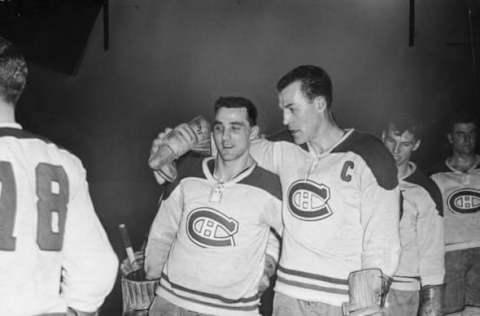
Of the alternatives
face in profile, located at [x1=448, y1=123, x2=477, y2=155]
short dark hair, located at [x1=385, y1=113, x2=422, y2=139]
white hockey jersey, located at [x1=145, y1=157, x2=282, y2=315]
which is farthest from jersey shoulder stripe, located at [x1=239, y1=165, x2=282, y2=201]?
face in profile, located at [x1=448, y1=123, x2=477, y2=155]

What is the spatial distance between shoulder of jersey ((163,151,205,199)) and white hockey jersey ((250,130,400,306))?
0.51 meters

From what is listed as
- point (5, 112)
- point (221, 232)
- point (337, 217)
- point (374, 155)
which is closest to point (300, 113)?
point (374, 155)

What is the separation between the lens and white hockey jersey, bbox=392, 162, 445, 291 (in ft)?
9.31

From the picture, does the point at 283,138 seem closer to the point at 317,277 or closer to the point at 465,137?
the point at 317,277

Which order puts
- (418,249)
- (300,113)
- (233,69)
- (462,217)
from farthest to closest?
(233,69)
(462,217)
(418,249)
(300,113)

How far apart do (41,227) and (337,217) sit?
1135 mm

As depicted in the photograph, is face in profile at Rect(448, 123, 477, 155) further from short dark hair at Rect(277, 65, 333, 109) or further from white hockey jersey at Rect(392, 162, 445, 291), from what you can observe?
short dark hair at Rect(277, 65, 333, 109)

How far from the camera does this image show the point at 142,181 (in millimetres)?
4398

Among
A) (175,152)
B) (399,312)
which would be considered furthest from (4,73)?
(399,312)

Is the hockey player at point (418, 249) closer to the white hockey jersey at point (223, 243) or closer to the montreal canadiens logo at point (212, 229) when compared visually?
the white hockey jersey at point (223, 243)

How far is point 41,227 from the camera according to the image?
1446mm

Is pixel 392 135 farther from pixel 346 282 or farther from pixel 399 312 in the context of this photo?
pixel 346 282

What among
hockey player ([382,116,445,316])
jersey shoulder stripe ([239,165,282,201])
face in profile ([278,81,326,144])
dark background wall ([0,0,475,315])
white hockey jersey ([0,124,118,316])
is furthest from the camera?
dark background wall ([0,0,475,315])

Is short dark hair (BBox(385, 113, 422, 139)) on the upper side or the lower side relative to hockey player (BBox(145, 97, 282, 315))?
upper
